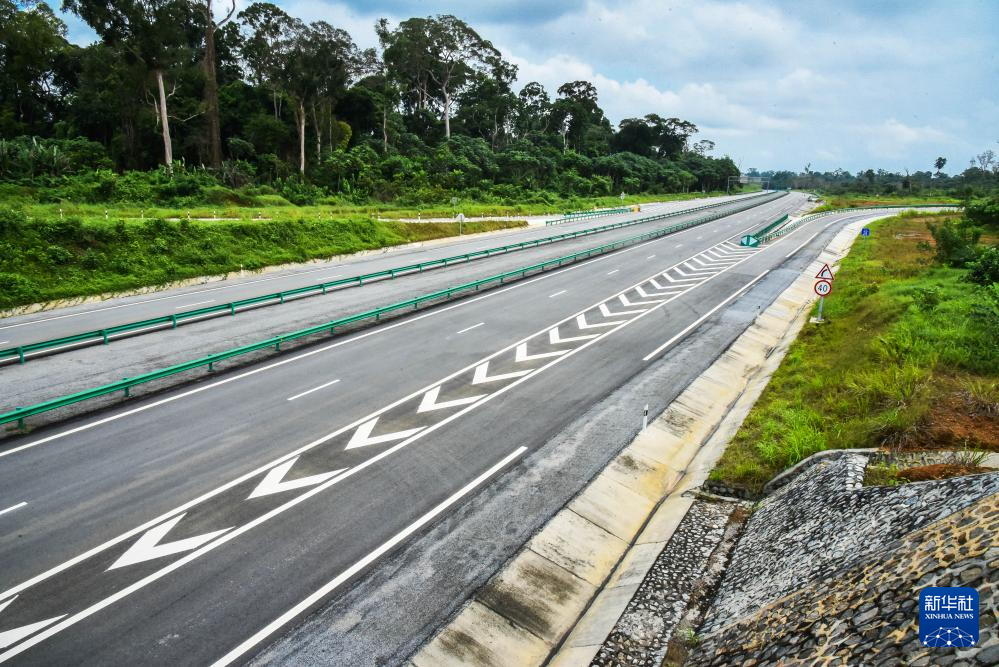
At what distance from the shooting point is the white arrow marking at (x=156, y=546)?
930cm

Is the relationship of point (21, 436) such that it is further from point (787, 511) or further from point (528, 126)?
point (528, 126)

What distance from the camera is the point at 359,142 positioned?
7344cm

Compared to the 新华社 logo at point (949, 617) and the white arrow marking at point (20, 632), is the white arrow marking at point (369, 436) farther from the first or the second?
the 新华社 logo at point (949, 617)

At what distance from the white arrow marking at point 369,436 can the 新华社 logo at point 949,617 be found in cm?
1051

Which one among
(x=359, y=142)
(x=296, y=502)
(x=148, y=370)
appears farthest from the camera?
(x=359, y=142)

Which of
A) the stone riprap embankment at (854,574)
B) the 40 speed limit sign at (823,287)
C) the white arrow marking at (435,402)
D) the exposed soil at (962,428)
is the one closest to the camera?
the stone riprap embankment at (854,574)

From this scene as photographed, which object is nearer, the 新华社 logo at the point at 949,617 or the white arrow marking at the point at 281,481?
the 新华社 logo at the point at 949,617

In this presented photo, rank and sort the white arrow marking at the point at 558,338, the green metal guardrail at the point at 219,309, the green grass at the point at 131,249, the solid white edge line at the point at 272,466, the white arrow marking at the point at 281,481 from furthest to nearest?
the green grass at the point at 131,249 < the white arrow marking at the point at 558,338 < the green metal guardrail at the point at 219,309 < the white arrow marking at the point at 281,481 < the solid white edge line at the point at 272,466

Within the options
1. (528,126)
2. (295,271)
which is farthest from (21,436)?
(528,126)

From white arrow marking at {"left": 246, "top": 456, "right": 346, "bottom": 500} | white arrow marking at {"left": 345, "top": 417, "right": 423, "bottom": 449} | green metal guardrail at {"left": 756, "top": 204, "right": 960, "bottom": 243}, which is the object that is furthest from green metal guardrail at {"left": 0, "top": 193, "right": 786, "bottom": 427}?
green metal guardrail at {"left": 756, "top": 204, "right": 960, "bottom": 243}

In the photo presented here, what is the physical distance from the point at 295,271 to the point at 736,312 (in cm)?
2680

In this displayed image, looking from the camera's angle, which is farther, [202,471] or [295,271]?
[295,271]

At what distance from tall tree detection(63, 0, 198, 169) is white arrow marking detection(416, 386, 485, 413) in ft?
155

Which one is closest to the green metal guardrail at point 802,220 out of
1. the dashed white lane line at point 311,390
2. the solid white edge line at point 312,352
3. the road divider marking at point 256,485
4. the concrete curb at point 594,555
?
the solid white edge line at point 312,352
